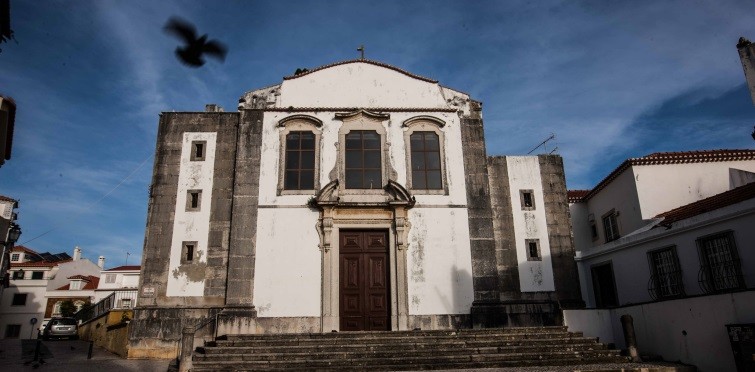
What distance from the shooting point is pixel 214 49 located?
7.99 m

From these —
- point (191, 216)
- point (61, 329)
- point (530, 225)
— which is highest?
point (191, 216)

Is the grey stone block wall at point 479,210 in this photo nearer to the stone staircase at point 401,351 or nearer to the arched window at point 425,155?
the arched window at point 425,155

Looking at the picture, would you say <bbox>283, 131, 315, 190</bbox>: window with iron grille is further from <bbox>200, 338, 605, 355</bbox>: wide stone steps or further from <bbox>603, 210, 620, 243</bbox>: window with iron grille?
<bbox>603, 210, 620, 243</bbox>: window with iron grille

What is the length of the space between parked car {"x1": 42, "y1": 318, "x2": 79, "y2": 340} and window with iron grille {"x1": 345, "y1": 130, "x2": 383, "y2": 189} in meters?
20.5

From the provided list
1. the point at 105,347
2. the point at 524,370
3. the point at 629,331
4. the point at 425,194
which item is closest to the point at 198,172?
the point at 425,194

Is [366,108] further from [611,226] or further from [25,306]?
[25,306]

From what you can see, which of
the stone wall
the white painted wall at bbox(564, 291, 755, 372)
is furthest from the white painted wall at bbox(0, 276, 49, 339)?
the white painted wall at bbox(564, 291, 755, 372)

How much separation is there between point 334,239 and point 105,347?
9.71m

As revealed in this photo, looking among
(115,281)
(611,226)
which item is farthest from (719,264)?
(115,281)

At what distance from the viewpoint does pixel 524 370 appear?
948cm

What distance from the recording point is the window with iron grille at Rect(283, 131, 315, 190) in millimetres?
14531

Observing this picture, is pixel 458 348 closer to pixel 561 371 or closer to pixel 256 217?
pixel 561 371

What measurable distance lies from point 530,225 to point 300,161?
23.0 ft

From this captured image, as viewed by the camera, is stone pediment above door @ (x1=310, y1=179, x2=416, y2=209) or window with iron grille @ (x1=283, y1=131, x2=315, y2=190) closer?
stone pediment above door @ (x1=310, y1=179, x2=416, y2=209)
